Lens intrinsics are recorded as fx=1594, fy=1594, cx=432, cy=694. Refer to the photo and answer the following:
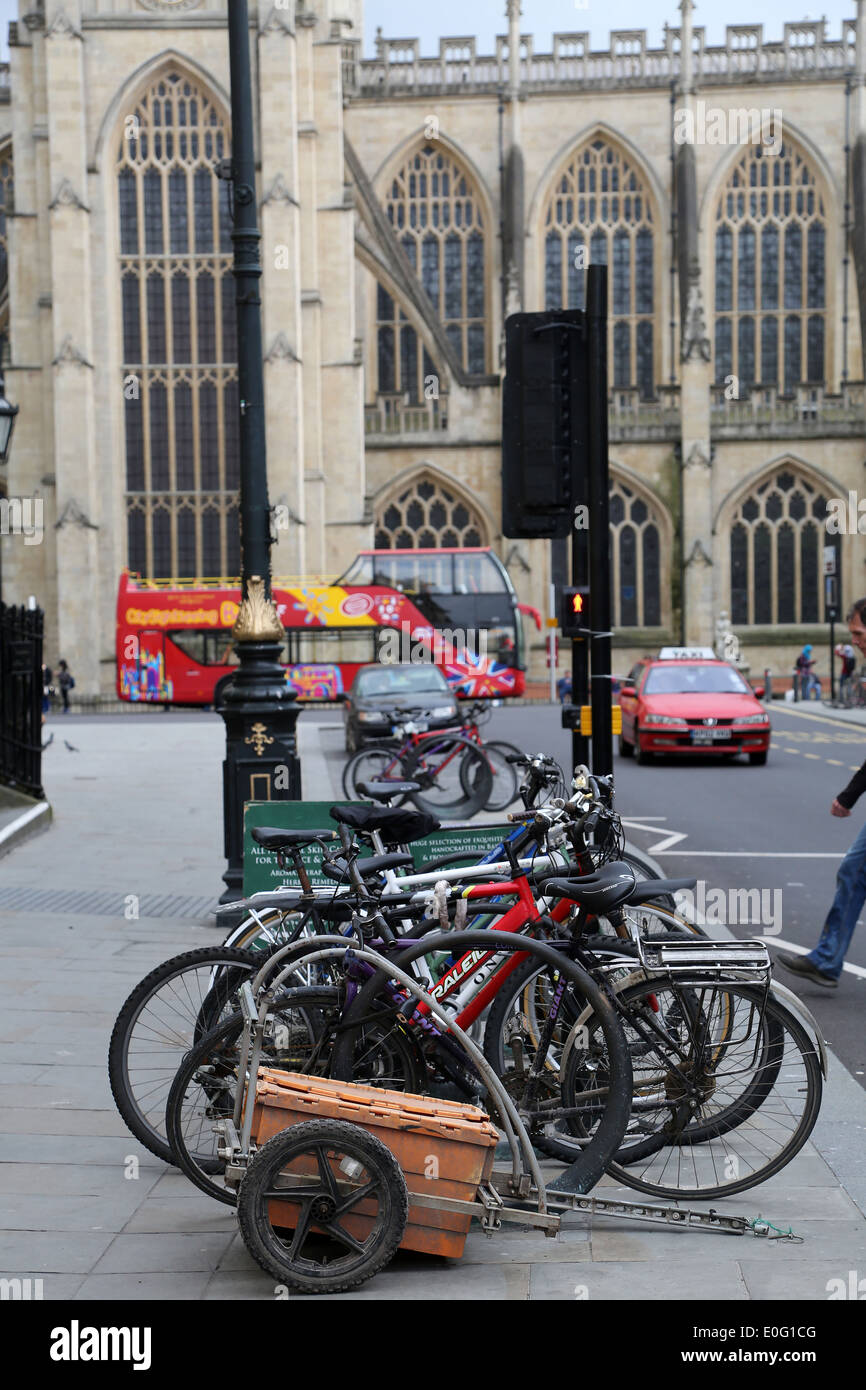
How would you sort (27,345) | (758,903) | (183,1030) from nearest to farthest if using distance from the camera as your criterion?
1. (183,1030)
2. (758,903)
3. (27,345)

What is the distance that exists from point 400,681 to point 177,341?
23.9m

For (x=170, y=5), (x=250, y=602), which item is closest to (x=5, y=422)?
(x=250, y=602)

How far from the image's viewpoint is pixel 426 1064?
4250mm

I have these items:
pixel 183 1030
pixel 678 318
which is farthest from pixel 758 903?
pixel 678 318

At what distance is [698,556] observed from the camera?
45.0 metres

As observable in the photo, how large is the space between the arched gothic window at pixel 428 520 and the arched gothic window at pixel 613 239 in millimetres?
6766

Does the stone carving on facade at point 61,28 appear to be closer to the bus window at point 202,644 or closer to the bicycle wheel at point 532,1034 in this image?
the bus window at point 202,644

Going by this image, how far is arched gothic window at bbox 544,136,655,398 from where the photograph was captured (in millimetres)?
47906

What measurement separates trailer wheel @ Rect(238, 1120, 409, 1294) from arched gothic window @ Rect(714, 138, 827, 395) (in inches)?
1810

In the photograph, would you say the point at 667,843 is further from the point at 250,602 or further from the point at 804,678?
the point at 804,678

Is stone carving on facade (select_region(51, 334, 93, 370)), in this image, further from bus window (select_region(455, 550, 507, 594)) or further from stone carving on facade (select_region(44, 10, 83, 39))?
bus window (select_region(455, 550, 507, 594))

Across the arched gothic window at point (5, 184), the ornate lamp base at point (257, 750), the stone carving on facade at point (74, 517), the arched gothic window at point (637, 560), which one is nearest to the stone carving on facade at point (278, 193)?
the stone carving on facade at point (74, 517)
